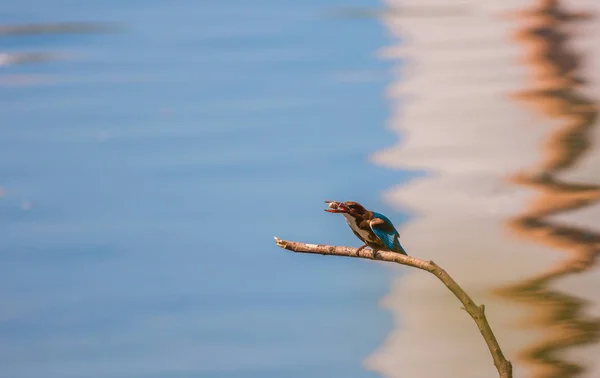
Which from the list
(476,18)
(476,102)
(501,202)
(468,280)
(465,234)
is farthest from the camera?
(476,18)

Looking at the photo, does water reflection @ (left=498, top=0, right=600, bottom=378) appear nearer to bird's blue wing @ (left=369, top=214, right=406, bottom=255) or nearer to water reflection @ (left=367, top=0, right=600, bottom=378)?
water reflection @ (left=367, top=0, right=600, bottom=378)

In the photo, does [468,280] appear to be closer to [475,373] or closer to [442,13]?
[475,373]

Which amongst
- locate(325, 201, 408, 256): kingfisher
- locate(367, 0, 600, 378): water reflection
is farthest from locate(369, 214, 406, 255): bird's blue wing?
locate(367, 0, 600, 378): water reflection

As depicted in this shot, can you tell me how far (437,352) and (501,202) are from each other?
3.36ft

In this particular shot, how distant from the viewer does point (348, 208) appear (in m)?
0.88

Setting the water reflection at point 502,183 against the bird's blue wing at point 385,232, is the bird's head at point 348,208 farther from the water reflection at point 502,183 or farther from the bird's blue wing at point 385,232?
the water reflection at point 502,183

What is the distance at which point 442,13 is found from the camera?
15.1ft

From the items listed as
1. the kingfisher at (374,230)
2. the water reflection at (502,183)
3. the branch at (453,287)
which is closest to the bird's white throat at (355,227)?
the kingfisher at (374,230)

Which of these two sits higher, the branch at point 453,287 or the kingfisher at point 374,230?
the kingfisher at point 374,230

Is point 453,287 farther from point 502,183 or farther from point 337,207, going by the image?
point 502,183

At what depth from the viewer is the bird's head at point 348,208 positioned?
83cm

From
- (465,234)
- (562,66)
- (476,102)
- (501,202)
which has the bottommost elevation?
(465,234)

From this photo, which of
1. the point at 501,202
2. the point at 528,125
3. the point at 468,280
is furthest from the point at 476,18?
the point at 468,280

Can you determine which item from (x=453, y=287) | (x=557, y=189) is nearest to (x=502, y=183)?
(x=557, y=189)
